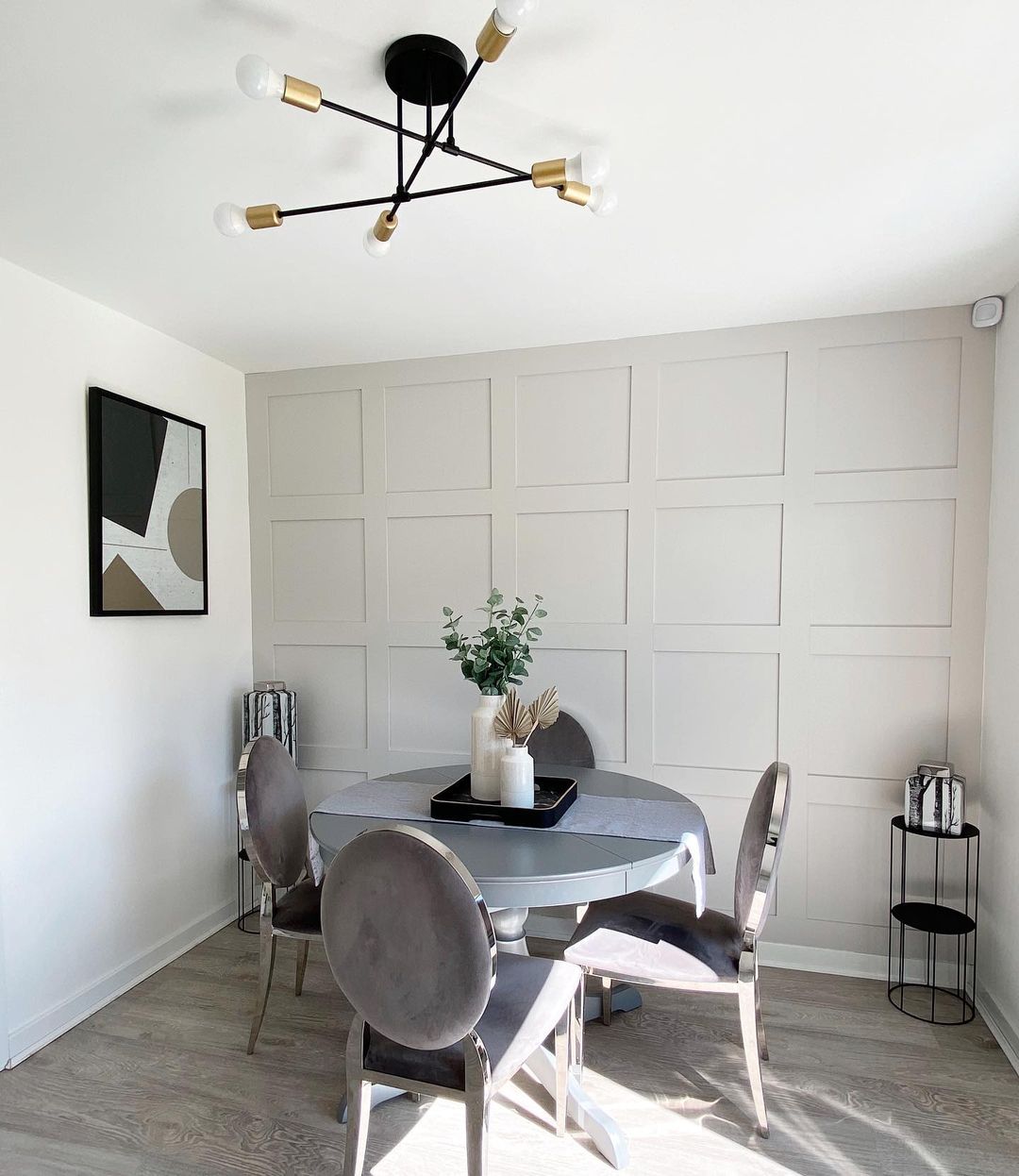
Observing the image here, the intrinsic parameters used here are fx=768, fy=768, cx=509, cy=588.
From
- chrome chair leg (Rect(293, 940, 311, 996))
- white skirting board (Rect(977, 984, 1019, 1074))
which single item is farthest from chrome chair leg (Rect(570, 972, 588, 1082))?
white skirting board (Rect(977, 984, 1019, 1074))

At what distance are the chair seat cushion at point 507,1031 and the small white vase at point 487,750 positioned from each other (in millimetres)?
488

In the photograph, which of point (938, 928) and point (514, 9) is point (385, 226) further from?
point (938, 928)

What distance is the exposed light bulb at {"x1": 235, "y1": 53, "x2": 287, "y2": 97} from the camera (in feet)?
4.25

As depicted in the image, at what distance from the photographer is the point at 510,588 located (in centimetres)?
327

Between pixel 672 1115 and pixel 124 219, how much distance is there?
2.90 m

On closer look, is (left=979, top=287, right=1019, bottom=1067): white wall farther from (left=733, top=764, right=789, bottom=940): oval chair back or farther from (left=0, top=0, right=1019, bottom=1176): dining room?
(left=733, top=764, right=789, bottom=940): oval chair back

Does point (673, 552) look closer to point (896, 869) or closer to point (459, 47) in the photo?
point (896, 869)

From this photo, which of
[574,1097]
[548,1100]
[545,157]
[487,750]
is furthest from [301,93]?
[548,1100]

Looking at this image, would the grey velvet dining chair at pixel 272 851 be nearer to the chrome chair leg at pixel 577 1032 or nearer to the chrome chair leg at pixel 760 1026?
the chrome chair leg at pixel 577 1032

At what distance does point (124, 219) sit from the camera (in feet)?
6.96

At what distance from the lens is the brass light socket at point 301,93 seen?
1310 mm

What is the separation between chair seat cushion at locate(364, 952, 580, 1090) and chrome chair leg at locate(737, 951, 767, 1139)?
1.52ft

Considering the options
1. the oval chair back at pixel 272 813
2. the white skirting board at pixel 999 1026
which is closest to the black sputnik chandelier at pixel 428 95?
the oval chair back at pixel 272 813

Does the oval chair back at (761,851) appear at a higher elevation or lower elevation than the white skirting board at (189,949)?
higher
